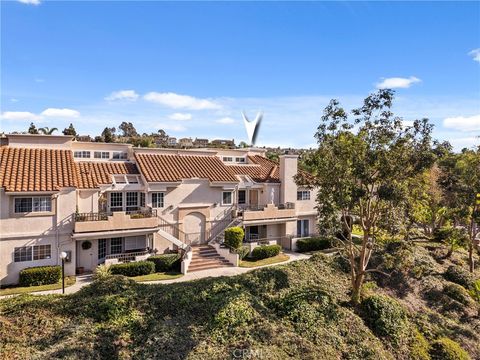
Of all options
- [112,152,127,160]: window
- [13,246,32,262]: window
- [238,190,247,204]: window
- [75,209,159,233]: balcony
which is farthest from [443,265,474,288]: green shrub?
[13,246,32,262]: window

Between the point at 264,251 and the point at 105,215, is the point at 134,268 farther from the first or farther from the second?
the point at 264,251

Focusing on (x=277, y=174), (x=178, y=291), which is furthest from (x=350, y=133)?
(x=277, y=174)

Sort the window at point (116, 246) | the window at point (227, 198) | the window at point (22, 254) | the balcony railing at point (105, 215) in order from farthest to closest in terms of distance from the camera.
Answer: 1. the window at point (227, 198)
2. the window at point (116, 246)
3. the balcony railing at point (105, 215)
4. the window at point (22, 254)

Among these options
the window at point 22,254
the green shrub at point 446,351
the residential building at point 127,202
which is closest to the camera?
the green shrub at point 446,351

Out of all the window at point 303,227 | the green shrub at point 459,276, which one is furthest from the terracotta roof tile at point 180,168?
the green shrub at point 459,276

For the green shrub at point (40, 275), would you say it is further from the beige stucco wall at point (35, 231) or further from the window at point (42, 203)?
the window at point (42, 203)

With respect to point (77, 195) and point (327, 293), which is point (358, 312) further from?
point (77, 195)
